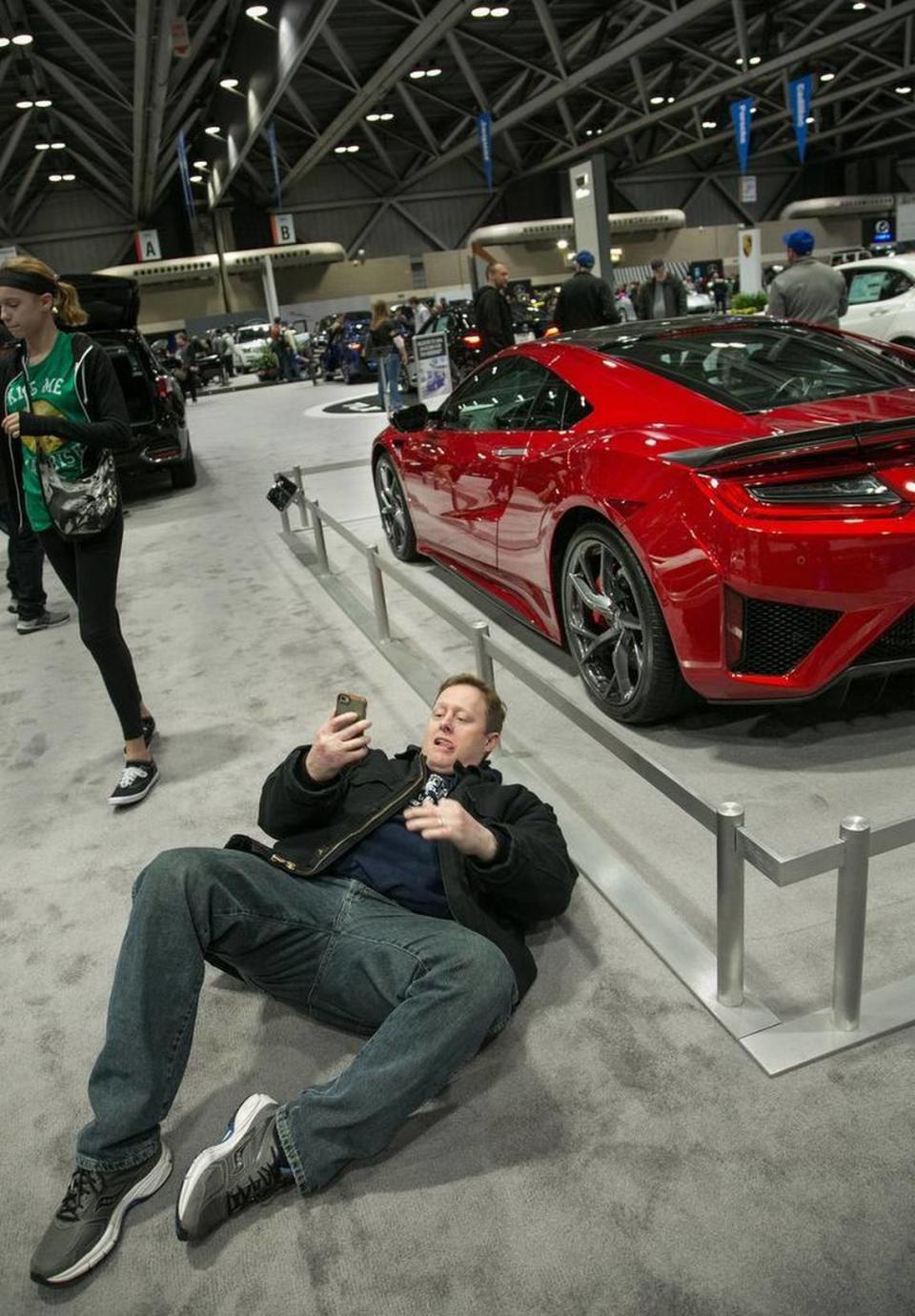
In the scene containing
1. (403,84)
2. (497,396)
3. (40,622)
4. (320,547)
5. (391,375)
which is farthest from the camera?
(403,84)

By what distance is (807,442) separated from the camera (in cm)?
274

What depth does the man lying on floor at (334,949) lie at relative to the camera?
172cm

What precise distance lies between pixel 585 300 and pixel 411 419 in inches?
168

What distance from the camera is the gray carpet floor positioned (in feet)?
5.14

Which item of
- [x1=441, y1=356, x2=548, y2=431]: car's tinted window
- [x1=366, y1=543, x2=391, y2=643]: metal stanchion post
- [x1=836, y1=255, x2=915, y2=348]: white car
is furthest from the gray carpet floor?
[x1=836, y1=255, x2=915, y2=348]: white car

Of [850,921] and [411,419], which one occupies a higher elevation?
[411,419]

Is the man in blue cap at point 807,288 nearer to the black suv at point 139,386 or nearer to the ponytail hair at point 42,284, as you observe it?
the ponytail hair at point 42,284

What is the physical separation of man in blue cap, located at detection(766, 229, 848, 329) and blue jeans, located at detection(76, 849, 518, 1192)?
598 centimetres

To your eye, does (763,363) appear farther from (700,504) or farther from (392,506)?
(392,506)

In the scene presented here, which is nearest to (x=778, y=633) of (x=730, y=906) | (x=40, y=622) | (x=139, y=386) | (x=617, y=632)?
(x=617, y=632)

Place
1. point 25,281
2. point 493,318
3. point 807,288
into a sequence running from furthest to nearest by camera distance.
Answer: point 493,318 < point 807,288 < point 25,281

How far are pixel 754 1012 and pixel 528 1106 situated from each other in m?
0.53

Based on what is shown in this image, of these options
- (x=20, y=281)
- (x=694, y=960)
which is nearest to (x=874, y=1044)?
(x=694, y=960)

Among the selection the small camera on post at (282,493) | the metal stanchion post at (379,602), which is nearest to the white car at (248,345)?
the small camera on post at (282,493)
